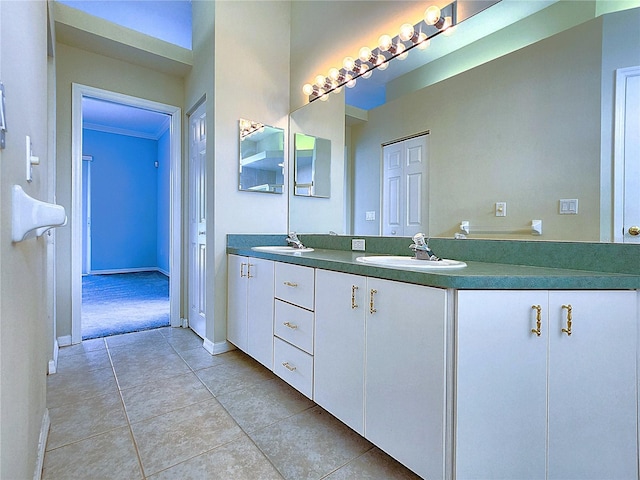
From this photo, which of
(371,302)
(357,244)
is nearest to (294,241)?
(357,244)

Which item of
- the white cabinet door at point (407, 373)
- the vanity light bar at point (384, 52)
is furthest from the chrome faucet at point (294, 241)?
the white cabinet door at point (407, 373)

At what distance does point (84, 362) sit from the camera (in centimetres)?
228

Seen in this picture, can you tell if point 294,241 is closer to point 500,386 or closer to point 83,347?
point 500,386

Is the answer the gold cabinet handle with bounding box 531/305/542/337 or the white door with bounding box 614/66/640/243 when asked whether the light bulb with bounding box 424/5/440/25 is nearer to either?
the white door with bounding box 614/66/640/243

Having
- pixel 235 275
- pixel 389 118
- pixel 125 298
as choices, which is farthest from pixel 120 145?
pixel 389 118

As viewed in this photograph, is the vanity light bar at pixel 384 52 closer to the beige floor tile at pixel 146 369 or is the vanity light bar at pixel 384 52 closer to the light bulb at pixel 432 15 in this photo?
the light bulb at pixel 432 15

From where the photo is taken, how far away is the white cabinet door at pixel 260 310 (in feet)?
6.48

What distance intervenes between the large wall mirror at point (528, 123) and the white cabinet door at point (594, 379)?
334 mm

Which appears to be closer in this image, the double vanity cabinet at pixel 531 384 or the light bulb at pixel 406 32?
the double vanity cabinet at pixel 531 384

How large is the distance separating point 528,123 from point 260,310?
1749 millimetres

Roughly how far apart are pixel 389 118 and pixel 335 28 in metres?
0.99

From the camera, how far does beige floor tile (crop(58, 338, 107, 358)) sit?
8.00 ft

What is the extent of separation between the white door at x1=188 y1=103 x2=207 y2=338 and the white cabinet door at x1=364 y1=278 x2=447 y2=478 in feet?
6.02

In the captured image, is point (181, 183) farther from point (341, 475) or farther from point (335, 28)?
point (341, 475)
